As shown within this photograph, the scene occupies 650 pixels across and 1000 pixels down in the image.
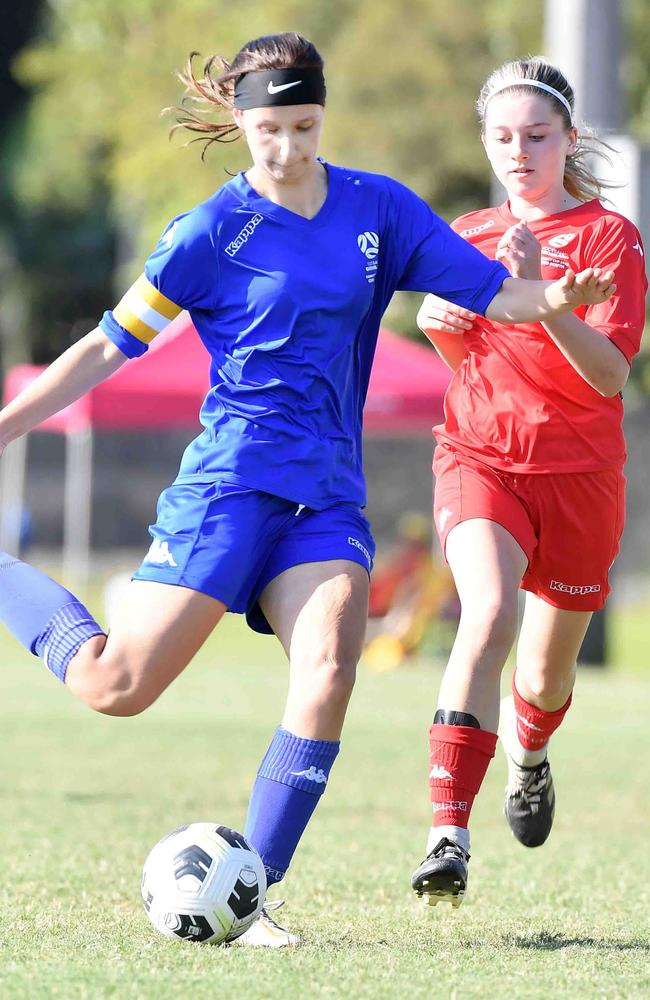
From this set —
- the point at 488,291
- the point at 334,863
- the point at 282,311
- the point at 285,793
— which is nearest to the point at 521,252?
the point at 488,291

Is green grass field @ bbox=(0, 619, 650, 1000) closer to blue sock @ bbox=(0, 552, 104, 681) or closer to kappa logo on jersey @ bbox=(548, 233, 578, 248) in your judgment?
blue sock @ bbox=(0, 552, 104, 681)

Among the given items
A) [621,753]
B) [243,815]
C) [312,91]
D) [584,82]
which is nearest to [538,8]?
[584,82]

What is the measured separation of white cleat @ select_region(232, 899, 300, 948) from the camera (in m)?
4.34

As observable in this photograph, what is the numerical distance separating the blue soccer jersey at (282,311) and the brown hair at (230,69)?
27 cm

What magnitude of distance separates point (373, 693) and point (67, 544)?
16134 millimetres

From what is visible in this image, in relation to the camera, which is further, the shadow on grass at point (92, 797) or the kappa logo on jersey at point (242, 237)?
the shadow on grass at point (92, 797)

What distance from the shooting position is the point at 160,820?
285 inches

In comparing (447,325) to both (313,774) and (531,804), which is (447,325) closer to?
(313,774)

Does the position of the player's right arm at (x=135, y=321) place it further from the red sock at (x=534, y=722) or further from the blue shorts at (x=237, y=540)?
the red sock at (x=534, y=722)

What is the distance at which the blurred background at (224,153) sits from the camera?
2588cm

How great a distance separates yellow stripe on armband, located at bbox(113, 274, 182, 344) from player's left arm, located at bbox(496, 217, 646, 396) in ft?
3.10

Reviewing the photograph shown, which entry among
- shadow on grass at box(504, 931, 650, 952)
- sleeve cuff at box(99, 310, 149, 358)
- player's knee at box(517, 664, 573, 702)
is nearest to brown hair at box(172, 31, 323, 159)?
sleeve cuff at box(99, 310, 149, 358)

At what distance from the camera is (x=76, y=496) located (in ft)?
95.7

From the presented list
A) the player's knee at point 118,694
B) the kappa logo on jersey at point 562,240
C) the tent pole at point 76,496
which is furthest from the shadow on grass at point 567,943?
the tent pole at point 76,496
